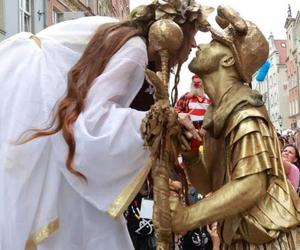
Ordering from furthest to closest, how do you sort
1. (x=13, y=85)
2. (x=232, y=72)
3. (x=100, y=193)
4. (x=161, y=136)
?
(x=13, y=85) → (x=100, y=193) → (x=232, y=72) → (x=161, y=136)

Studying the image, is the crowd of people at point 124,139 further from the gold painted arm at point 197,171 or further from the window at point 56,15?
the window at point 56,15

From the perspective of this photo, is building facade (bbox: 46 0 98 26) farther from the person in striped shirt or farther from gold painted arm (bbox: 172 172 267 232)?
gold painted arm (bbox: 172 172 267 232)

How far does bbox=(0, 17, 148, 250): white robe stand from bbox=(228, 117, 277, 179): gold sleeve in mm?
321

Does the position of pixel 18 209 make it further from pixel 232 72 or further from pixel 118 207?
pixel 232 72

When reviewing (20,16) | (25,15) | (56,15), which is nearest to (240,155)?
(20,16)

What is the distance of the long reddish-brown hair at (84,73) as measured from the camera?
1.92 meters

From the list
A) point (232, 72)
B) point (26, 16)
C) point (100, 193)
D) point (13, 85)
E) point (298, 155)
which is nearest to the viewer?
point (232, 72)

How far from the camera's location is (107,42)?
2.04 m

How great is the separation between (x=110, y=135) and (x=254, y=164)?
1.52 ft

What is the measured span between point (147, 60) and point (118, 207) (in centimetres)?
50

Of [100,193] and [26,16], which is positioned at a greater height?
[100,193]

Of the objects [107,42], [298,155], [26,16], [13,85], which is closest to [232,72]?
[107,42]

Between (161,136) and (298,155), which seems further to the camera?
(298,155)

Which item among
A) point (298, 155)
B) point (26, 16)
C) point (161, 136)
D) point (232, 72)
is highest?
point (232, 72)
